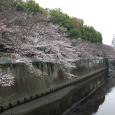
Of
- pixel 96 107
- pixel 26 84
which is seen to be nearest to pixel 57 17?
pixel 26 84

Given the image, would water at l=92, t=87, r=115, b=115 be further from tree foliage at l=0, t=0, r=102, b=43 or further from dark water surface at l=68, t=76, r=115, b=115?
tree foliage at l=0, t=0, r=102, b=43

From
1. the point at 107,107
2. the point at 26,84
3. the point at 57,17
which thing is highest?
the point at 57,17

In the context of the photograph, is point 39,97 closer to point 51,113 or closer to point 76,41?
point 51,113

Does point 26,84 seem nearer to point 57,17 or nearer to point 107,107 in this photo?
point 107,107

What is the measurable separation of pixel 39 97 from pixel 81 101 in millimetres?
3358

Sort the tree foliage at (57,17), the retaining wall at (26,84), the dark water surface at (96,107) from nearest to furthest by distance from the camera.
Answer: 1. the retaining wall at (26,84)
2. the dark water surface at (96,107)
3. the tree foliage at (57,17)

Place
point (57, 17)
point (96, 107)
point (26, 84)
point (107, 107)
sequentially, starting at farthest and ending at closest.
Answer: point (57, 17) < point (26, 84) < point (107, 107) < point (96, 107)

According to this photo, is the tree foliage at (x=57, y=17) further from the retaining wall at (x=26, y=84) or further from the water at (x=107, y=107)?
the water at (x=107, y=107)

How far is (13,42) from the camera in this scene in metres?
9.33

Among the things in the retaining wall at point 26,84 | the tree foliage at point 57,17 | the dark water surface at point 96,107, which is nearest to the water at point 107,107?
the dark water surface at point 96,107

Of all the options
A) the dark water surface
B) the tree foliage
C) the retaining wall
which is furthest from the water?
the tree foliage

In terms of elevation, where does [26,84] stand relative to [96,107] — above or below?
above

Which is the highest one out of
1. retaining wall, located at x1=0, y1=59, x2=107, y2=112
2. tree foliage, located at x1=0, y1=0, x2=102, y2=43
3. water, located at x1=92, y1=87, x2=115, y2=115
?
tree foliage, located at x1=0, y1=0, x2=102, y2=43

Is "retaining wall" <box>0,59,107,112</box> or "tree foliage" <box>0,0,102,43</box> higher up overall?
"tree foliage" <box>0,0,102,43</box>
